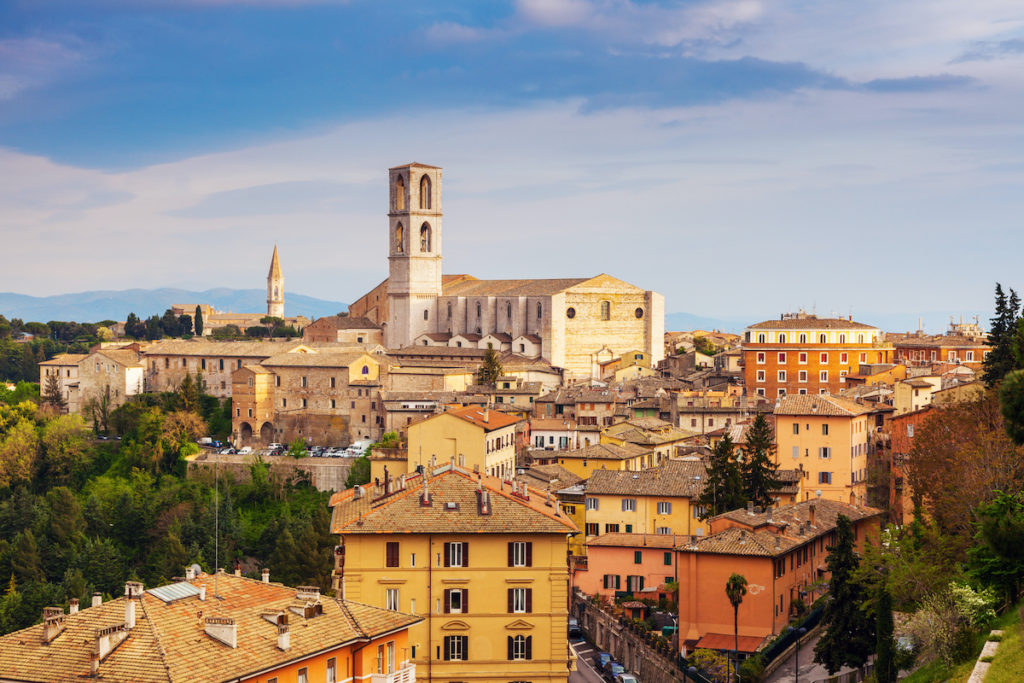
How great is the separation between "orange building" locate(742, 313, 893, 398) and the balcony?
42.2m

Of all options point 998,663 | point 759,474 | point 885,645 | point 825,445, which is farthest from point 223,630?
point 825,445

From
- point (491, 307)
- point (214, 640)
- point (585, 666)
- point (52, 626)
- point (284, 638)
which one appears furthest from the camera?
point (491, 307)

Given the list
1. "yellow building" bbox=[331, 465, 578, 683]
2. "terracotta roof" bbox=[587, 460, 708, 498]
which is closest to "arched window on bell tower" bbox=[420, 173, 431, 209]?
"terracotta roof" bbox=[587, 460, 708, 498]

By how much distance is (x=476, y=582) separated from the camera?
2511 cm

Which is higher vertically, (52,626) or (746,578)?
(52,626)

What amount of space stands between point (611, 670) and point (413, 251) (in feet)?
163

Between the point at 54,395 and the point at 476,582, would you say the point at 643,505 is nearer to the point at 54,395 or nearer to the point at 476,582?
the point at 476,582

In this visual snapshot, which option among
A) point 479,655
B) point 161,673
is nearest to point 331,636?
point 161,673

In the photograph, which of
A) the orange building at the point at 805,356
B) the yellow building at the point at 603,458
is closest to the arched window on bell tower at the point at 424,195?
the orange building at the point at 805,356

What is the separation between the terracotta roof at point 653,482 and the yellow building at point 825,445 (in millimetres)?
2620

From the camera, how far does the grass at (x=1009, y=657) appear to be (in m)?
14.5

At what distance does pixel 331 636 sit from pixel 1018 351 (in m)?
10.1

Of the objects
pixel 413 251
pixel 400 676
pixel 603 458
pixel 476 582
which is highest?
pixel 413 251

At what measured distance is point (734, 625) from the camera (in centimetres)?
2852
